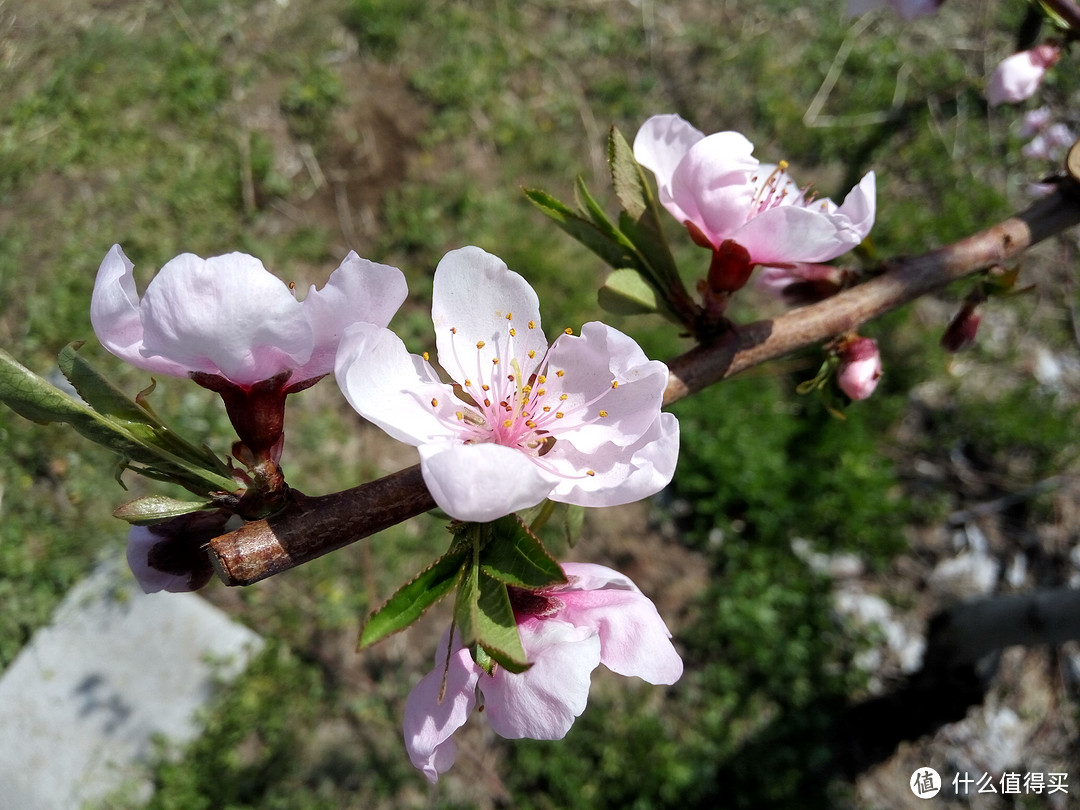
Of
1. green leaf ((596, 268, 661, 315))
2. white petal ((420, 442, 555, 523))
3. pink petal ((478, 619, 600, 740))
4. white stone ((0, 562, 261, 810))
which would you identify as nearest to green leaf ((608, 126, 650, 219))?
green leaf ((596, 268, 661, 315))

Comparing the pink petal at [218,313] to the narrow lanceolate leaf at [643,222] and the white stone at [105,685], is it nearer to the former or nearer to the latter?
the narrow lanceolate leaf at [643,222]

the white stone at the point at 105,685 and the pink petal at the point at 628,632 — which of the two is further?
the white stone at the point at 105,685

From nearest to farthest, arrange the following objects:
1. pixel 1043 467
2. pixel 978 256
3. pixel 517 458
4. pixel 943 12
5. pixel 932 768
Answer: pixel 517 458
pixel 978 256
pixel 932 768
pixel 1043 467
pixel 943 12

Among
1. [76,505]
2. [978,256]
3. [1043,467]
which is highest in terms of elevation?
[978,256]

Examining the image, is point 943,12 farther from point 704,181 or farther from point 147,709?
point 147,709

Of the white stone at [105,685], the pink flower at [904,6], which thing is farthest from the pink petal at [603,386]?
the white stone at [105,685]

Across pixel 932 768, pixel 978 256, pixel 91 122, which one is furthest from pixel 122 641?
pixel 932 768
